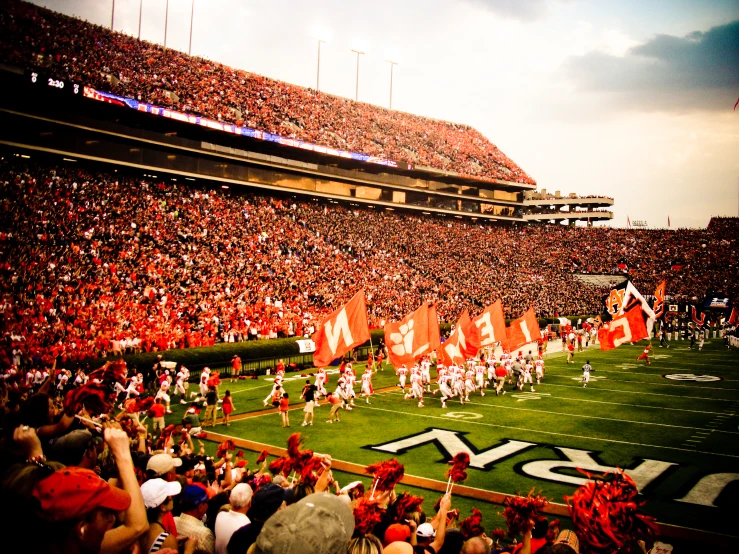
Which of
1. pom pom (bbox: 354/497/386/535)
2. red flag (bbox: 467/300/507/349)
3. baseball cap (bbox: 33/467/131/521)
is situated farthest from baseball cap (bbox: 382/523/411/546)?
red flag (bbox: 467/300/507/349)

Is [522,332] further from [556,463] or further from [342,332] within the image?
[556,463]

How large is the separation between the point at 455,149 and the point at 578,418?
51.2 meters

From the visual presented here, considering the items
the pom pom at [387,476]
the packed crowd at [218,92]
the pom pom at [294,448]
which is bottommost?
the pom pom at [294,448]

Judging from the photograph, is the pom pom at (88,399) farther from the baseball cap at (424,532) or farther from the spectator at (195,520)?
the baseball cap at (424,532)

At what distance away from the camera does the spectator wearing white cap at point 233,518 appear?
4.36 m

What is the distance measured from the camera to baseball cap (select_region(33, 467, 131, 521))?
2561 millimetres

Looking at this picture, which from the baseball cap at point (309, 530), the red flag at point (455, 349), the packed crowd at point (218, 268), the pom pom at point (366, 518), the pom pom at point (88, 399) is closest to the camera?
the baseball cap at point (309, 530)

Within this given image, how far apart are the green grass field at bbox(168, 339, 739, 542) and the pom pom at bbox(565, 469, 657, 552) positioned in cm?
545

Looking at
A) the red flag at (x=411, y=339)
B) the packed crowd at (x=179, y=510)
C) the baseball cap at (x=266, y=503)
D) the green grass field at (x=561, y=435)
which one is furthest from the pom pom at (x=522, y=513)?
the red flag at (x=411, y=339)

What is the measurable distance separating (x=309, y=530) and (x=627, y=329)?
24.9 m

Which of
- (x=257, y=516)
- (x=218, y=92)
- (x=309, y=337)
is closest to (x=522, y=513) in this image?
(x=257, y=516)

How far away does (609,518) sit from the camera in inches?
138

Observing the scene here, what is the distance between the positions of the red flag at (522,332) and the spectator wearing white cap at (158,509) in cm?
2154

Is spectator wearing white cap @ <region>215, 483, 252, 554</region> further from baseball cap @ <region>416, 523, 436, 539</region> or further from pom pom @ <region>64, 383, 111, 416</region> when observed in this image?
pom pom @ <region>64, 383, 111, 416</region>
